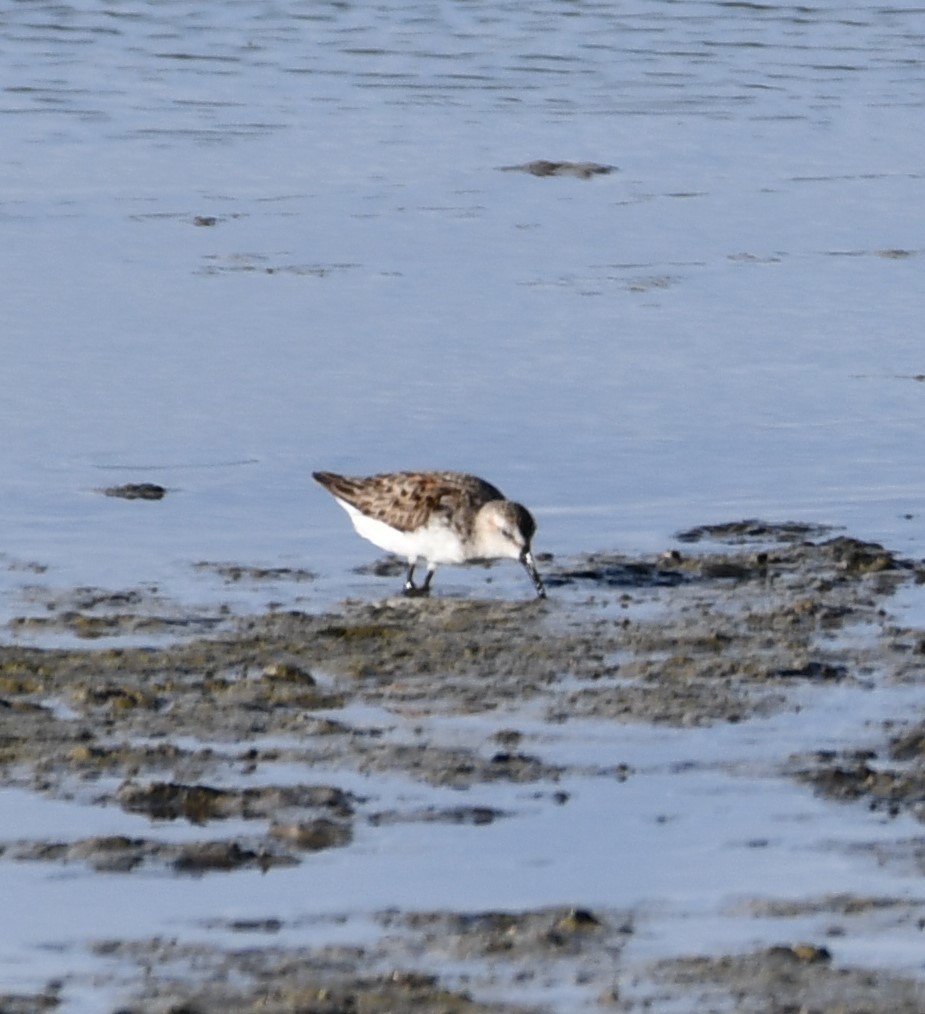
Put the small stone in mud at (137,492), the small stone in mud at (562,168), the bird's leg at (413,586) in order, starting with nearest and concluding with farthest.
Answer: the bird's leg at (413,586)
the small stone in mud at (137,492)
the small stone in mud at (562,168)

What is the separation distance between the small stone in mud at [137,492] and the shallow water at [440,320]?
0.15 metres

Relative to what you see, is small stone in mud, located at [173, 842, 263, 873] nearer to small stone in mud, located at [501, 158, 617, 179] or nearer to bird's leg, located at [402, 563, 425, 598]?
bird's leg, located at [402, 563, 425, 598]

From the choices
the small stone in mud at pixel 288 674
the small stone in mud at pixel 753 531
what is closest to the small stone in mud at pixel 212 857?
the small stone in mud at pixel 288 674

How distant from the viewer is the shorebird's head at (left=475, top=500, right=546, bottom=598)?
10258 millimetres

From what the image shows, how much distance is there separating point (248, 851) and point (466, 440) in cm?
633

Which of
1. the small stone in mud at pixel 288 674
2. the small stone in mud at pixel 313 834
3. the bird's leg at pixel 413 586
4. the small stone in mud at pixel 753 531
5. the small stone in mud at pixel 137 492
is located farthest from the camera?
the small stone in mud at pixel 137 492

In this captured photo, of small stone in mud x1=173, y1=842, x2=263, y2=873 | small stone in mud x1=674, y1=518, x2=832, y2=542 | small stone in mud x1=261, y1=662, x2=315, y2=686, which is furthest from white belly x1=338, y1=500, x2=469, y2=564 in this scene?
small stone in mud x1=173, y1=842, x2=263, y2=873

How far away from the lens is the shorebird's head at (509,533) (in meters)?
10.3

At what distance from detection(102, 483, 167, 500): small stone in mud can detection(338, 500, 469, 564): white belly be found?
152 cm

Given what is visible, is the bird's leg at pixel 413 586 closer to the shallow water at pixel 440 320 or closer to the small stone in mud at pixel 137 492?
the shallow water at pixel 440 320

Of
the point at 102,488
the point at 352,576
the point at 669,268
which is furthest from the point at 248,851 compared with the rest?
the point at 669,268

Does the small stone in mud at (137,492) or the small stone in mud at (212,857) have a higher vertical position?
the small stone in mud at (212,857)

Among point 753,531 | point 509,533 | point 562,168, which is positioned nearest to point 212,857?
point 509,533

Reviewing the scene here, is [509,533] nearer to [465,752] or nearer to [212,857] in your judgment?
[465,752]
